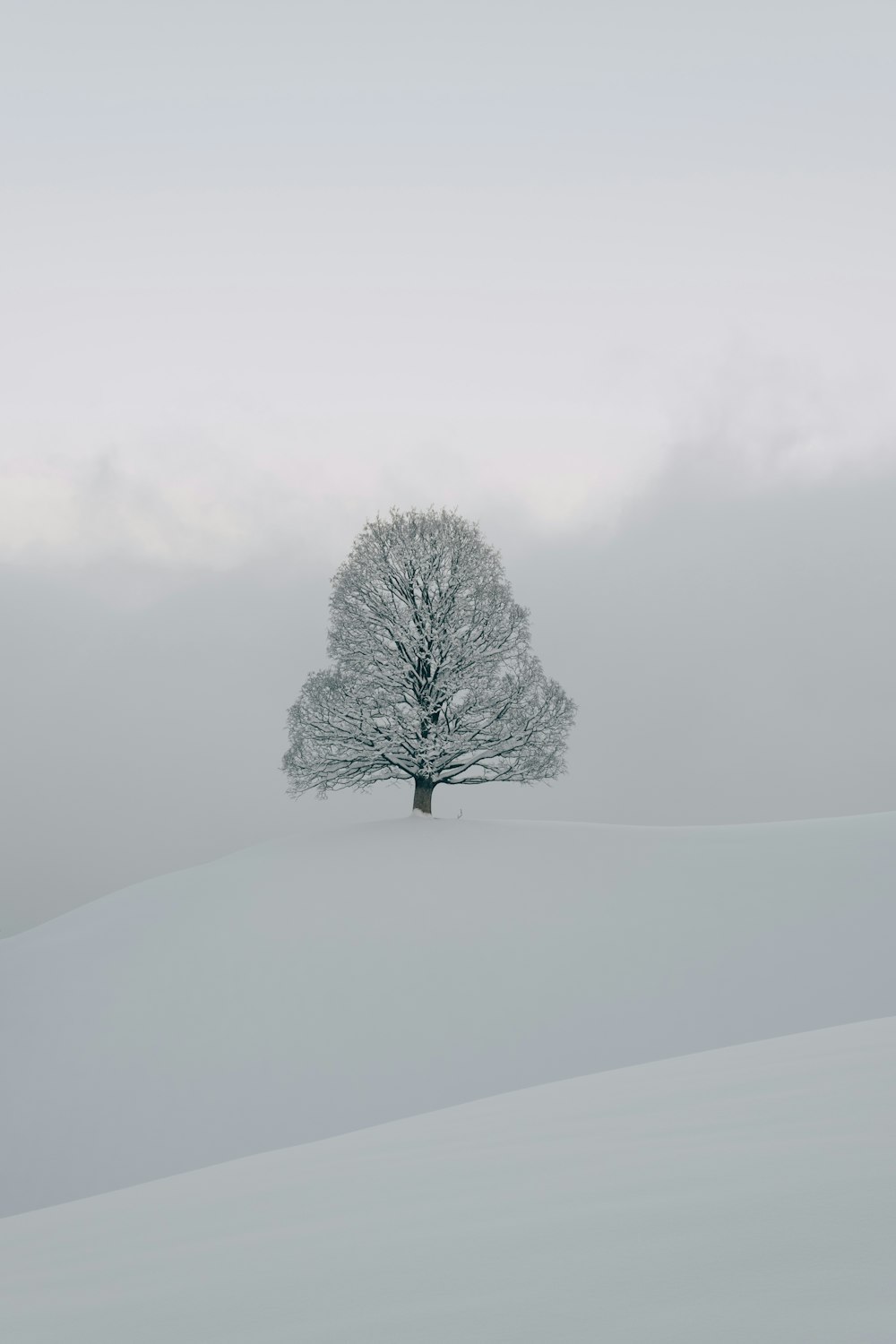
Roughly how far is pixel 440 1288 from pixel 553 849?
16569 millimetres

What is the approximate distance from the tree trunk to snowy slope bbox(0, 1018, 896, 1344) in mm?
16518

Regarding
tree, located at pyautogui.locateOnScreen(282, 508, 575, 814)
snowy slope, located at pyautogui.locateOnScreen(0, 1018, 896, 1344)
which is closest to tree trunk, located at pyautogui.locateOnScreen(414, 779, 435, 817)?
tree, located at pyautogui.locateOnScreen(282, 508, 575, 814)

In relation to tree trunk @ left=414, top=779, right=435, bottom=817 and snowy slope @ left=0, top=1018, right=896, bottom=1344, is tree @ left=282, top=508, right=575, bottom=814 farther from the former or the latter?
snowy slope @ left=0, top=1018, right=896, bottom=1344

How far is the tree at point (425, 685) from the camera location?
20.0 m

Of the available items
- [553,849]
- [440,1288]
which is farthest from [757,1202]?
[553,849]

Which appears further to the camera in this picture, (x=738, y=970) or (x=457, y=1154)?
(x=738, y=970)

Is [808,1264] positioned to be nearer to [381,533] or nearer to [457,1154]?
[457,1154]

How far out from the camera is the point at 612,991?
12.6 m

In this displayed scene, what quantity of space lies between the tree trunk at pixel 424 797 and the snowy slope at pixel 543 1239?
54.2 ft

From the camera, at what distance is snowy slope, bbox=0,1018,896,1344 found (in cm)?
158

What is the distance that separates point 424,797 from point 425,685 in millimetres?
2621

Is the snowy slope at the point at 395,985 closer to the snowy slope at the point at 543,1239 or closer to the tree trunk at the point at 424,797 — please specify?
the tree trunk at the point at 424,797

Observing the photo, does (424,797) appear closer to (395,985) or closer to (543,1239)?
(395,985)

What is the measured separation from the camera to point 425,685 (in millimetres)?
20141
